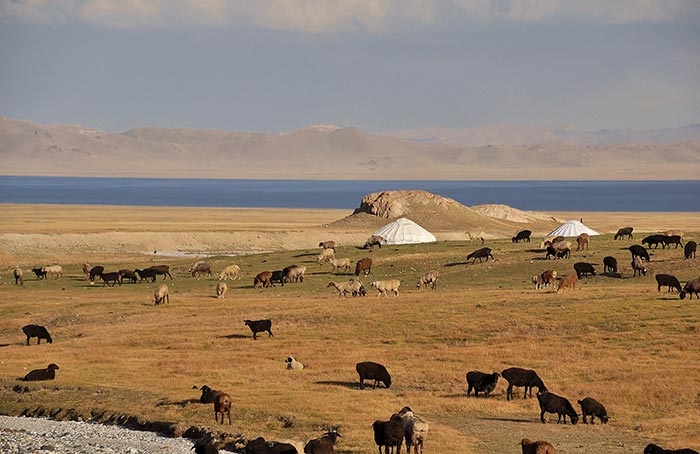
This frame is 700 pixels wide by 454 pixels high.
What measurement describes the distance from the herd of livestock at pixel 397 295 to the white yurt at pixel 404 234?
11.6 feet

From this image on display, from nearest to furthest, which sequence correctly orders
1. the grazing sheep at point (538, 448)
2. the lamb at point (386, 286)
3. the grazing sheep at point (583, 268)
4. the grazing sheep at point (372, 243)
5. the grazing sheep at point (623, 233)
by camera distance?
the grazing sheep at point (538, 448)
the lamb at point (386, 286)
the grazing sheep at point (583, 268)
the grazing sheep at point (623, 233)
the grazing sheep at point (372, 243)

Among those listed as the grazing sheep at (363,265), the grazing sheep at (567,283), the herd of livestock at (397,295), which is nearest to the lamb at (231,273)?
the herd of livestock at (397,295)

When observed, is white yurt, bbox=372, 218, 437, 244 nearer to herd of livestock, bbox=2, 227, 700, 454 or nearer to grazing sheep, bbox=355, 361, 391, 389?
herd of livestock, bbox=2, 227, 700, 454

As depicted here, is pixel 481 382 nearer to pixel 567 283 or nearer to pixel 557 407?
pixel 557 407

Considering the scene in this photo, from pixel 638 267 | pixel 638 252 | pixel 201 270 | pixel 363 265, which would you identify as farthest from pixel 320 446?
pixel 201 270

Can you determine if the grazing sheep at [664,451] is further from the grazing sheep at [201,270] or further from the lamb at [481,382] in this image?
the grazing sheep at [201,270]

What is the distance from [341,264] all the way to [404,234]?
66.3 ft

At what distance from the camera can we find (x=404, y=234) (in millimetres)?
85938

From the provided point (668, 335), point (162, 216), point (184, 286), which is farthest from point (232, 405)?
point (162, 216)

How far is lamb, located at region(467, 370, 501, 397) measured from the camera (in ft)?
99.3

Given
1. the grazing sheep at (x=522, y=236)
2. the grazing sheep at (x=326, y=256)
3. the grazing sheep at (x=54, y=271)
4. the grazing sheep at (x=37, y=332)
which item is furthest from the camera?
the grazing sheep at (x=522, y=236)

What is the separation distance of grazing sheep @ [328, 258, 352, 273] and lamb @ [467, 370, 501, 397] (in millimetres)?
35776

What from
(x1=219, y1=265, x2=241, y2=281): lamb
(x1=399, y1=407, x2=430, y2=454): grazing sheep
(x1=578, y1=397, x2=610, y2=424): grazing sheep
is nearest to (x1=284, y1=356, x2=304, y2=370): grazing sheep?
(x1=578, y1=397, x2=610, y2=424): grazing sheep

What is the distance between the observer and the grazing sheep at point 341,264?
6612 cm
